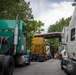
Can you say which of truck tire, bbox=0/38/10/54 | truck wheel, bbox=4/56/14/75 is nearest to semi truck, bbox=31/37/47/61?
truck tire, bbox=0/38/10/54

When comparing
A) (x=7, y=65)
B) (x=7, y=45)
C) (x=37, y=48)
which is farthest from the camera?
(x=37, y=48)

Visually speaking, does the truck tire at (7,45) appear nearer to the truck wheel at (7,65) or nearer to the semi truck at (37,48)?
the truck wheel at (7,65)

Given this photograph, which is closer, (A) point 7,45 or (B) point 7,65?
(B) point 7,65

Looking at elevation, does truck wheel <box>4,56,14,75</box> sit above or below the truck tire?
below

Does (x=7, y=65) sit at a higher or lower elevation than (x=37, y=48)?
lower

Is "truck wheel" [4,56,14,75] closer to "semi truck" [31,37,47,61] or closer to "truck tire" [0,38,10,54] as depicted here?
"truck tire" [0,38,10,54]

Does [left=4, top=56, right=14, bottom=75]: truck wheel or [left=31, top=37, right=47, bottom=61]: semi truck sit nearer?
[left=4, top=56, right=14, bottom=75]: truck wheel

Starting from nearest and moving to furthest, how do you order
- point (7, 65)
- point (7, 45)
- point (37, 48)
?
point (7, 65)
point (7, 45)
point (37, 48)

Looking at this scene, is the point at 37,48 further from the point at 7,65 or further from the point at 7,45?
the point at 7,65

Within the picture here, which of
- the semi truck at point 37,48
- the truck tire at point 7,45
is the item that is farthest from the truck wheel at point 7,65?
the semi truck at point 37,48

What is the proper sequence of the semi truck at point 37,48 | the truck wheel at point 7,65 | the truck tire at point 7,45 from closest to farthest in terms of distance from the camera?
the truck wheel at point 7,65 → the truck tire at point 7,45 → the semi truck at point 37,48

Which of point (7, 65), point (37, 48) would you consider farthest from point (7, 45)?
point (37, 48)

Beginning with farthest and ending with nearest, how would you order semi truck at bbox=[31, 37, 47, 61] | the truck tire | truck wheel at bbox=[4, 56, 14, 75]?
semi truck at bbox=[31, 37, 47, 61], the truck tire, truck wheel at bbox=[4, 56, 14, 75]

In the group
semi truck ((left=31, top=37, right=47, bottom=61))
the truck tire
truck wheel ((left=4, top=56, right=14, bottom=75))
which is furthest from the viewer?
semi truck ((left=31, top=37, right=47, bottom=61))
